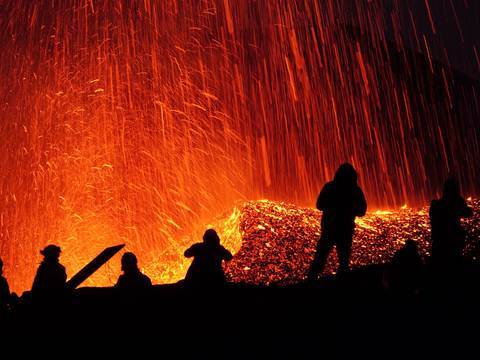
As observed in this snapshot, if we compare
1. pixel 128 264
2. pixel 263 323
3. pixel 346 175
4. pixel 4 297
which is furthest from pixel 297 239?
pixel 4 297

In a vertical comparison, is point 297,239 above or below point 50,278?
above

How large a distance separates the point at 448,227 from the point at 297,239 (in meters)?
8.23

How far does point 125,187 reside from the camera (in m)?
19.1

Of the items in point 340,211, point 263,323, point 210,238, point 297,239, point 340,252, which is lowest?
point 263,323

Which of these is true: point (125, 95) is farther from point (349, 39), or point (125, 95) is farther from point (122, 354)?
point (349, 39)

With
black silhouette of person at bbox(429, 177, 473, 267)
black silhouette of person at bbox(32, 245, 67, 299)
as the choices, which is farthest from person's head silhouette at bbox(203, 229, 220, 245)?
black silhouette of person at bbox(429, 177, 473, 267)

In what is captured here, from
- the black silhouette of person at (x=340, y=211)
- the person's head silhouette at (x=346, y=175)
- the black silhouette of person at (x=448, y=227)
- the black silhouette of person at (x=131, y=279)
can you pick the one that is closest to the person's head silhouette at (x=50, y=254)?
the black silhouette of person at (x=131, y=279)

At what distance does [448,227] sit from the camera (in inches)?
266

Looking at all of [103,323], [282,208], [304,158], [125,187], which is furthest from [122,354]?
[304,158]

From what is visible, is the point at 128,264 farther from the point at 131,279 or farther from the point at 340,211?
the point at 340,211

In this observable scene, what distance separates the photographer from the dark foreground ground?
15.8 ft

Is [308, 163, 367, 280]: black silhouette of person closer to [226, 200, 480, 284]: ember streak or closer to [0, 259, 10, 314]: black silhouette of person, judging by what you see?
[0, 259, 10, 314]: black silhouette of person

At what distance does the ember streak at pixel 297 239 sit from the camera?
42.2ft

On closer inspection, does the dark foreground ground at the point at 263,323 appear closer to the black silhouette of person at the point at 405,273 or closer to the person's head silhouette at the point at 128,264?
the black silhouette of person at the point at 405,273
